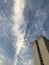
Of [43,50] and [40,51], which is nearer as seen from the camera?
[43,50]

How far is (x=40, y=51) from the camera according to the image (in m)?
70.2

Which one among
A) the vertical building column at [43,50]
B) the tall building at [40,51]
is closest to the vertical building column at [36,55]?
the tall building at [40,51]

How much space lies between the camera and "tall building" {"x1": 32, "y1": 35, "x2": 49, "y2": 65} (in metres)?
63.1

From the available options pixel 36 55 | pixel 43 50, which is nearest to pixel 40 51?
pixel 43 50

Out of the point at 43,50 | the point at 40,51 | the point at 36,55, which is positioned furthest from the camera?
the point at 36,55

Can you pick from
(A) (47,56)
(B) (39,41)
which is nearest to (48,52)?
(A) (47,56)

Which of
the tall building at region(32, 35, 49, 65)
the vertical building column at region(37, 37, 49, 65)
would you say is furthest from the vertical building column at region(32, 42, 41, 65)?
the vertical building column at region(37, 37, 49, 65)

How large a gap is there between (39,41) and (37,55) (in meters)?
9.00

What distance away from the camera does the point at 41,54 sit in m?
67.5

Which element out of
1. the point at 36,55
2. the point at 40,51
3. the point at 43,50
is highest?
the point at 40,51

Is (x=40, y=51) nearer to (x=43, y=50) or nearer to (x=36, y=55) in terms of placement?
(x=43, y=50)

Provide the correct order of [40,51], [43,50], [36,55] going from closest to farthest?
[43,50] < [40,51] < [36,55]

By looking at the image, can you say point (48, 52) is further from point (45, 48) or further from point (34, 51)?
point (34, 51)

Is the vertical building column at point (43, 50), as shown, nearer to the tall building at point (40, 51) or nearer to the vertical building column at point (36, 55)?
the tall building at point (40, 51)
